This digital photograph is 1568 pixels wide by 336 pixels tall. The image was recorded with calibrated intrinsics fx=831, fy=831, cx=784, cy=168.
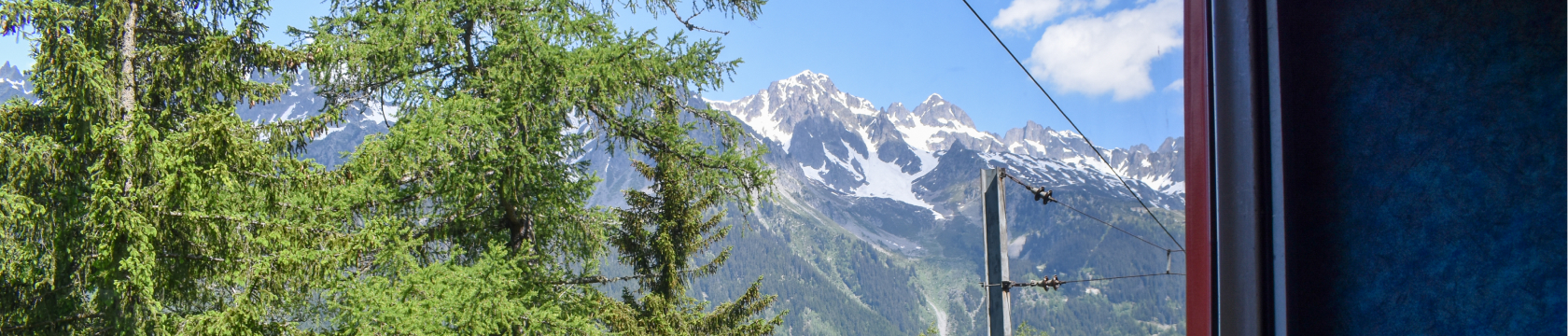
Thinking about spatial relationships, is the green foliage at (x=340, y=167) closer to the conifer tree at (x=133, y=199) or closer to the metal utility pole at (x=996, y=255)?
the conifer tree at (x=133, y=199)

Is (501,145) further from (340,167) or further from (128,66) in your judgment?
(128,66)

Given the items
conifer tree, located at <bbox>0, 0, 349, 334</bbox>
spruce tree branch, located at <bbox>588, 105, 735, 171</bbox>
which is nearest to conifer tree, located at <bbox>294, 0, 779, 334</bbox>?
spruce tree branch, located at <bbox>588, 105, 735, 171</bbox>

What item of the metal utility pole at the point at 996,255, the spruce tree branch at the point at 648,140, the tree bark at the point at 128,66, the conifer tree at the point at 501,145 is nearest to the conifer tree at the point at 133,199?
the tree bark at the point at 128,66

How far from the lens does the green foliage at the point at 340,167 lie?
17.9ft

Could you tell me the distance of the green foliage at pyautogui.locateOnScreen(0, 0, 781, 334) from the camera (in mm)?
5469

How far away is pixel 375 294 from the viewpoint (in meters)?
5.96

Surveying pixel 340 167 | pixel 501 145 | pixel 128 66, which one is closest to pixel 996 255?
pixel 501 145

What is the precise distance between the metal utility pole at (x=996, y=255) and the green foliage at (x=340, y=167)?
2.52 metres

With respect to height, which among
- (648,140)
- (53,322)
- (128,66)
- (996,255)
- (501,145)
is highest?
(648,140)

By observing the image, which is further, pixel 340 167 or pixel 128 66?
pixel 340 167

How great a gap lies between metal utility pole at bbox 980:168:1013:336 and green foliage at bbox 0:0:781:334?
252 cm

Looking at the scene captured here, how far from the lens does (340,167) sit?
21.1 feet

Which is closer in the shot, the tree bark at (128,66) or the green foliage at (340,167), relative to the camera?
the green foliage at (340,167)

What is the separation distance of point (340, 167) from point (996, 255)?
201 inches
